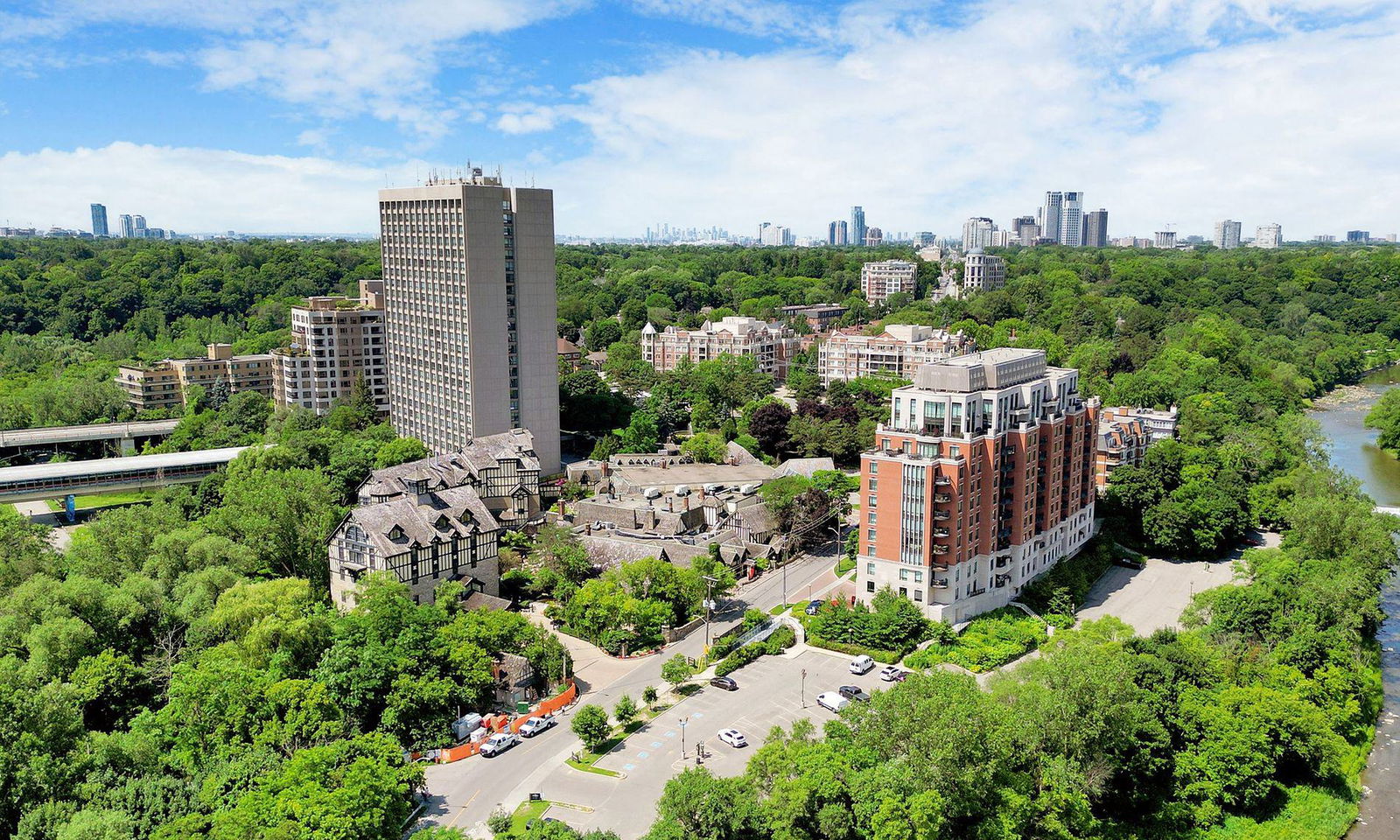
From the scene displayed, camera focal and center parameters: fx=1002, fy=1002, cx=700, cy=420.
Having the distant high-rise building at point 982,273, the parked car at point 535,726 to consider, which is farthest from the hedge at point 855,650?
the distant high-rise building at point 982,273

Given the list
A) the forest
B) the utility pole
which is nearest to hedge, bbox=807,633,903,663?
the utility pole

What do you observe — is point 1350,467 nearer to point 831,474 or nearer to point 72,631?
point 831,474

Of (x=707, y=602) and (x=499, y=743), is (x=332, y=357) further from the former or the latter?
(x=499, y=743)

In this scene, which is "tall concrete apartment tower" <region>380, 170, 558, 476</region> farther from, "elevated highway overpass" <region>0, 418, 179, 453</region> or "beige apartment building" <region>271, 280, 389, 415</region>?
"elevated highway overpass" <region>0, 418, 179, 453</region>

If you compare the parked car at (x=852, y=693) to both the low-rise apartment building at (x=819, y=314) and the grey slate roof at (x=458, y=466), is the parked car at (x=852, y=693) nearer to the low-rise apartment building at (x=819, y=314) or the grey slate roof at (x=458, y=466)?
the grey slate roof at (x=458, y=466)

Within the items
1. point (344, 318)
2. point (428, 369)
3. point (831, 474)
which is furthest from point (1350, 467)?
point (344, 318)
